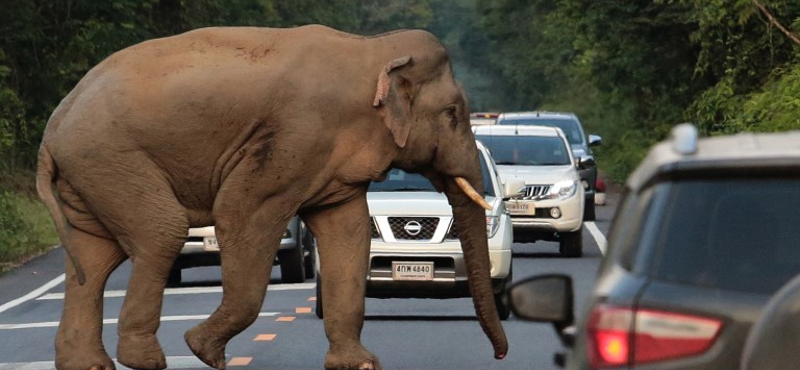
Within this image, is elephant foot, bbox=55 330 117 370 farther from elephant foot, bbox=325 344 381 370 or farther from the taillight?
the taillight

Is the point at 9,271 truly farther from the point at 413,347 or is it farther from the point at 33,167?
the point at 33,167

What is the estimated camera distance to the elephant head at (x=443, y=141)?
13383 mm

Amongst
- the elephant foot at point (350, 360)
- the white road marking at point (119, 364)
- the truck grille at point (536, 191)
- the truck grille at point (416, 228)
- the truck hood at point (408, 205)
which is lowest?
the truck grille at point (536, 191)

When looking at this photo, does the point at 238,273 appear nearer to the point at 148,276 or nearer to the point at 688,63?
the point at 148,276

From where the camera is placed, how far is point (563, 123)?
1531 inches

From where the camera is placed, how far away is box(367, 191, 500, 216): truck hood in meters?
17.8

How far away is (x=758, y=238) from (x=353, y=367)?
7.72 m

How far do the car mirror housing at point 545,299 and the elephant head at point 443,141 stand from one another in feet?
23.1

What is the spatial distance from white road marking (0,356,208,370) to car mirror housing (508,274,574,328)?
818cm

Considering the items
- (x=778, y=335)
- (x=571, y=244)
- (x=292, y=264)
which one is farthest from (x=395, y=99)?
(x=571, y=244)

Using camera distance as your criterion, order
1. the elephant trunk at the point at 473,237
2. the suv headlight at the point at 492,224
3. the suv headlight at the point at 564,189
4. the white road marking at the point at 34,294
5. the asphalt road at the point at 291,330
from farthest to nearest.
A: the suv headlight at the point at 564,189 < the white road marking at the point at 34,294 < the suv headlight at the point at 492,224 < the asphalt road at the point at 291,330 < the elephant trunk at the point at 473,237

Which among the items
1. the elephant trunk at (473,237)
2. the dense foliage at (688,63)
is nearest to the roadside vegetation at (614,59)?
the dense foliage at (688,63)

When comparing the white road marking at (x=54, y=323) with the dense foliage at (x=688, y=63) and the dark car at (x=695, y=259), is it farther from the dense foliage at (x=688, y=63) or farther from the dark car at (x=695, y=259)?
the dark car at (x=695, y=259)

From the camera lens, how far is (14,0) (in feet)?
120
